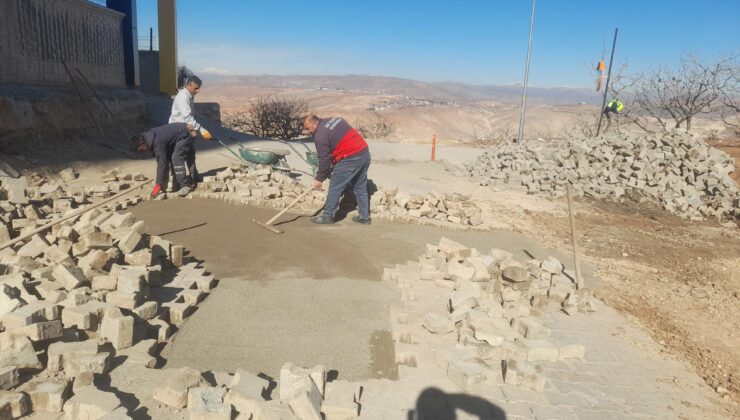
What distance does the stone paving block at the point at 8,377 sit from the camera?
8.66 ft

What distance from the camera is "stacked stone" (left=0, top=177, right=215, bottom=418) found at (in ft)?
8.73

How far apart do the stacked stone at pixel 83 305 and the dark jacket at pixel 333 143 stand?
2288 mm

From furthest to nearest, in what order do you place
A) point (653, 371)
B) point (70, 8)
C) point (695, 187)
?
point (70, 8), point (695, 187), point (653, 371)

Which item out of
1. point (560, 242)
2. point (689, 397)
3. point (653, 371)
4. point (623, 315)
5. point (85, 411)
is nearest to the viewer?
point (85, 411)

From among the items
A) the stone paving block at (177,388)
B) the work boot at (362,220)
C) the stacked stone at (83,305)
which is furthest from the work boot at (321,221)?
the stone paving block at (177,388)

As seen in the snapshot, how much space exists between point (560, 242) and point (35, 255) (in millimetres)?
6333

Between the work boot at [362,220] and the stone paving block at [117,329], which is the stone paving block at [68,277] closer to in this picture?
the stone paving block at [117,329]

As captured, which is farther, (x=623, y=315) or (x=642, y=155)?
(x=642, y=155)

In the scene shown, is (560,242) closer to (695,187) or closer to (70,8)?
(695,187)

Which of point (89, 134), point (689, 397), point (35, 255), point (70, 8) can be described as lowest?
point (689, 397)

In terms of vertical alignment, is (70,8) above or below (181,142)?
above

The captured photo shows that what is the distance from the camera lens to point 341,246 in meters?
5.92

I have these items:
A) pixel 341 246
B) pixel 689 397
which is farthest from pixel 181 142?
pixel 689 397

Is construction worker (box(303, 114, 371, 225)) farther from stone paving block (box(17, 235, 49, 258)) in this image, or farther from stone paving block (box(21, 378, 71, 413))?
stone paving block (box(21, 378, 71, 413))
